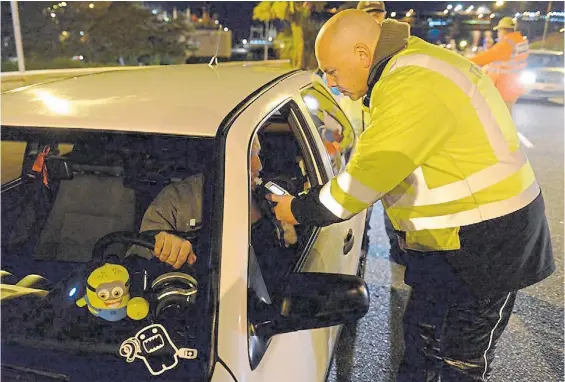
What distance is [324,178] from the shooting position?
2344 millimetres

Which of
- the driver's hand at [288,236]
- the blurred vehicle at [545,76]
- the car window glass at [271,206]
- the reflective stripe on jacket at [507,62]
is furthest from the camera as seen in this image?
the blurred vehicle at [545,76]

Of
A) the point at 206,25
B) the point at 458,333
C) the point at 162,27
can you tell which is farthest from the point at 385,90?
the point at 206,25

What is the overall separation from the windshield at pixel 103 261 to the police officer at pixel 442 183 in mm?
441

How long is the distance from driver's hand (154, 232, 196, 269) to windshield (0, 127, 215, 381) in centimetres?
2

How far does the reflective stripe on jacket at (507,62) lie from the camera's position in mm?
6137

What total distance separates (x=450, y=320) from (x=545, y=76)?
13925mm

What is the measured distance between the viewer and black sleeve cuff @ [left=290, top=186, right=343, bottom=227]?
1.65 m

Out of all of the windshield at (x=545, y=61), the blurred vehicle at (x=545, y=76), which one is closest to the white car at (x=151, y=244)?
the blurred vehicle at (x=545, y=76)

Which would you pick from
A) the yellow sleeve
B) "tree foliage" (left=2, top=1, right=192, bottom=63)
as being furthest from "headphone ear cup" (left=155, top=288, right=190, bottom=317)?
"tree foliage" (left=2, top=1, right=192, bottom=63)

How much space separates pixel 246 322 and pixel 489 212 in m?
0.88

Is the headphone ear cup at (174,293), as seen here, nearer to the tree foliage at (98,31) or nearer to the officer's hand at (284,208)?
the officer's hand at (284,208)

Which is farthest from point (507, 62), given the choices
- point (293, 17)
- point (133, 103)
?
point (293, 17)

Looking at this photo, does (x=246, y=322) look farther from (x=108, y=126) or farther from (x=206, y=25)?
(x=206, y=25)

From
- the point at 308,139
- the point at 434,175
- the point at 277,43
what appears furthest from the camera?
the point at 277,43
